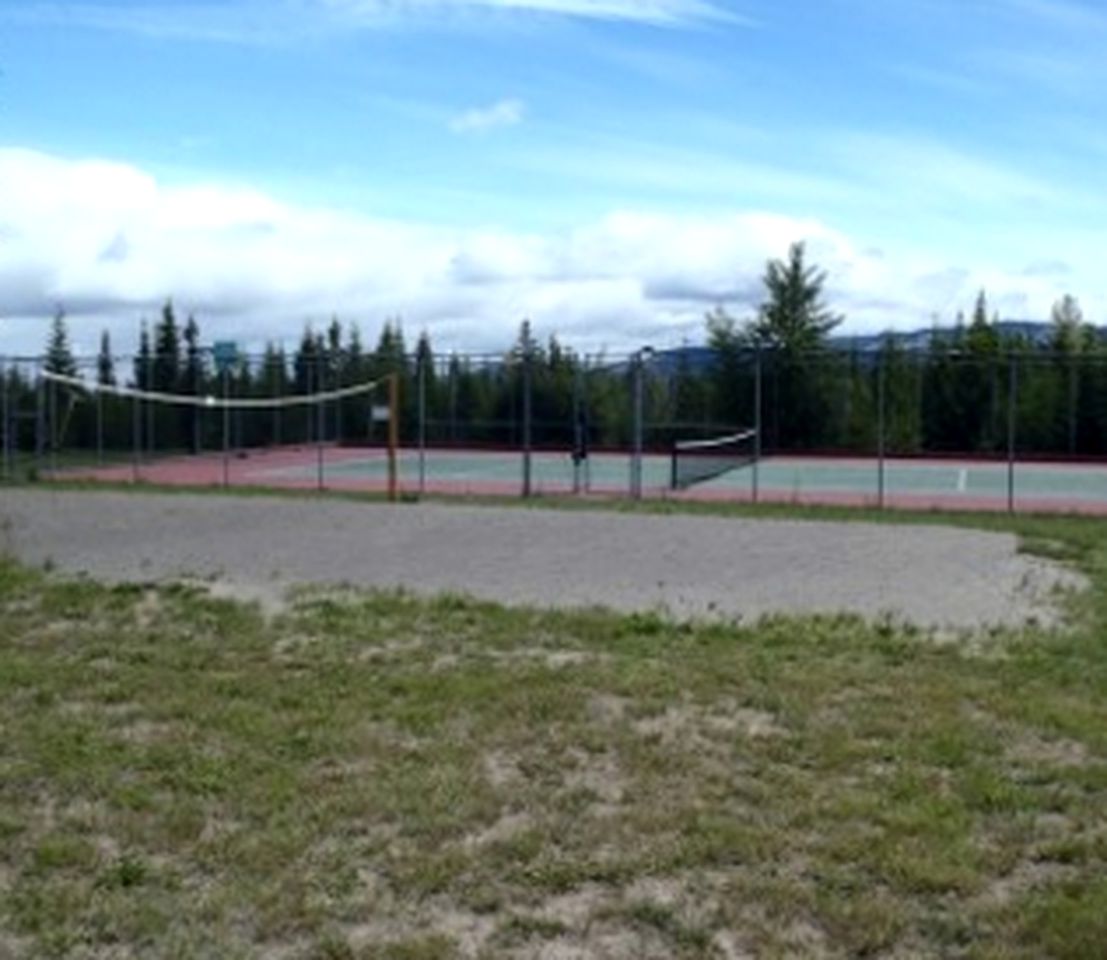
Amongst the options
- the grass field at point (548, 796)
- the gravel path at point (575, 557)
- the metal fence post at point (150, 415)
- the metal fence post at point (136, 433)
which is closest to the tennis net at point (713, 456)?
the metal fence post at point (136, 433)

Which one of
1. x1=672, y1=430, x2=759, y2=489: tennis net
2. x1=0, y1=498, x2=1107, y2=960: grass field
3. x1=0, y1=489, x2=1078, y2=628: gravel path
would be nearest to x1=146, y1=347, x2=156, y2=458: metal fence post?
x1=672, y1=430, x2=759, y2=489: tennis net

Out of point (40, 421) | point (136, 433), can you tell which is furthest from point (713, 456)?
point (40, 421)

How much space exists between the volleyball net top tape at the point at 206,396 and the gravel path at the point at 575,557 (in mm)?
10261

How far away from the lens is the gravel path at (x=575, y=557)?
11.2 meters

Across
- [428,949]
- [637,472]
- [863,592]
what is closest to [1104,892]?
[428,949]

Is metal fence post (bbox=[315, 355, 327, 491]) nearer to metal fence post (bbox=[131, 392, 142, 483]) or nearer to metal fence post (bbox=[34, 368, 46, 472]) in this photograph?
metal fence post (bbox=[131, 392, 142, 483])

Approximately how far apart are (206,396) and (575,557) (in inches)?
1050

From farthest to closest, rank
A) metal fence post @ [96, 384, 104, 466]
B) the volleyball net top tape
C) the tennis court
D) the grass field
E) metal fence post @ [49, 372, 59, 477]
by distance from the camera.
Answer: metal fence post @ [96, 384, 104, 466]
metal fence post @ [49, 372, 59, 477]
the volleyball net top tape
the tennis court
the grass field

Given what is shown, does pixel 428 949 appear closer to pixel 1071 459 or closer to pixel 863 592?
pixel 863 592

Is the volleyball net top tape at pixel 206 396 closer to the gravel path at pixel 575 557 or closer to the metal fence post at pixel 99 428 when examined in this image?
the metal fence post at pixel 99 428

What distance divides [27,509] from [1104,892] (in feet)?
56.9

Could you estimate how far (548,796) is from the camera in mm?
5785

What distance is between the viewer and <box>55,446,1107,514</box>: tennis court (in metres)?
28.8

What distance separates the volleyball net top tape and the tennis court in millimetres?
1413
